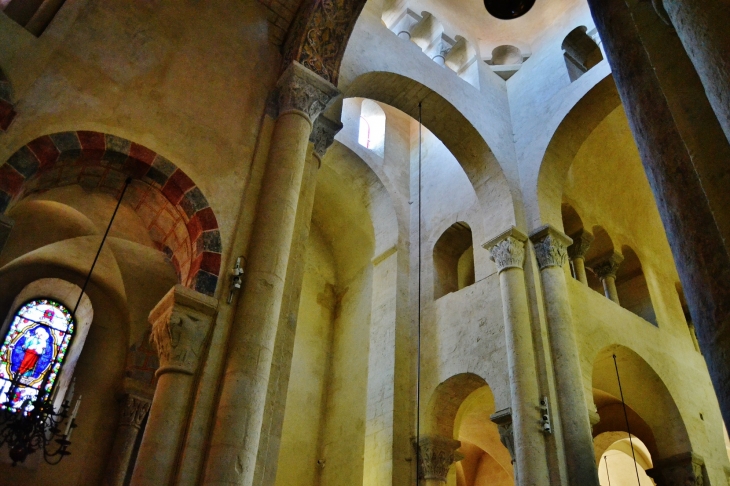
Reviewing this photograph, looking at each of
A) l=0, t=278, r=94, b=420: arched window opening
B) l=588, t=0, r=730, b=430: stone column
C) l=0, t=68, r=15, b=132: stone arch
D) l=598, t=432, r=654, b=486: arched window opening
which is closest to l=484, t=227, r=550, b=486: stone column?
l=588, t=0, r=730, b=430: stone column

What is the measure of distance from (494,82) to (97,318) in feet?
28.5

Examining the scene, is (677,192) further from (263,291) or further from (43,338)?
(43,338)

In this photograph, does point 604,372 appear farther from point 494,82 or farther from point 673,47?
point 673,47

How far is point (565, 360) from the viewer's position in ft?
26.2

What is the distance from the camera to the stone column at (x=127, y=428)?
342 inches

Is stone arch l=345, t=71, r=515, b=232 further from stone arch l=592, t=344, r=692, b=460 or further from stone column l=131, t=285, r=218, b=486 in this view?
stone column l=131, t=285, r=218, b=486

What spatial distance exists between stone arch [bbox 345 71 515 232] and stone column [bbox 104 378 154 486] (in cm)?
584

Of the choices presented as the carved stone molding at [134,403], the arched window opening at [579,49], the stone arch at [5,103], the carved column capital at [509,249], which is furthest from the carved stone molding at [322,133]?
the arched window opening at [579,49]

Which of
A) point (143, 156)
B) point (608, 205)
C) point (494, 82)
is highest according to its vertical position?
point (494, 82)

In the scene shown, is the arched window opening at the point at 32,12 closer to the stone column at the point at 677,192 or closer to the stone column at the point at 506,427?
the stone column at the point at 677,192

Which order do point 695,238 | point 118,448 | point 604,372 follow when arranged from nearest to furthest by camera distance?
point 695,238 → point 118,448 → point 604,372

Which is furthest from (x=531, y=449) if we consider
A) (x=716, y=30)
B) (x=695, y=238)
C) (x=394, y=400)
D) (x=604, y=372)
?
(x=716, y=30)

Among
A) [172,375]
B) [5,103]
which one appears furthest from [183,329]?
Result: [5,103]

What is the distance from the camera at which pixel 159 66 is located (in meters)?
5.94
